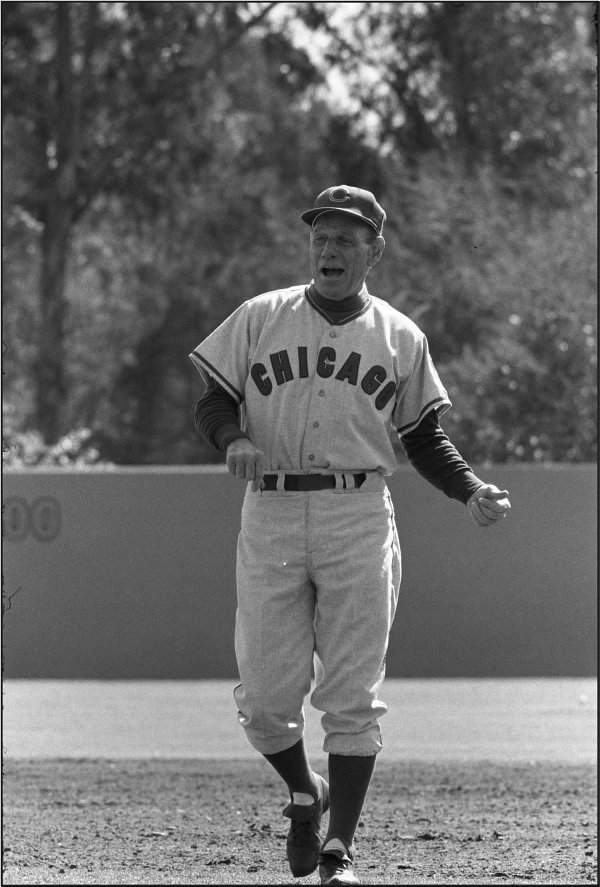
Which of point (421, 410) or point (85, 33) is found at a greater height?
point (85, 33)

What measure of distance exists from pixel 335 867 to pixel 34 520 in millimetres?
7436

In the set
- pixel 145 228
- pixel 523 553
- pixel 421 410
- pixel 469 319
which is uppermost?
pixel 145 228

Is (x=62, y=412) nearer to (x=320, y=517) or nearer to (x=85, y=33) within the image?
(x=85, y=33)

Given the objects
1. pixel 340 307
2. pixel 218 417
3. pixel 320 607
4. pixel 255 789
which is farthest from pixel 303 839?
pixel 255 789

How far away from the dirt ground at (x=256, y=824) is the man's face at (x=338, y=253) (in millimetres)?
1664

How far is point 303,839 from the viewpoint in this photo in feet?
13.8

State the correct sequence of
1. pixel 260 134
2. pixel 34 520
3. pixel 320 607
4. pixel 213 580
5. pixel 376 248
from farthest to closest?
1. pixel 260 134
2. pixel 34 520
3. pixel 213 580
4. pixel 376 248
5. pixel 320 607

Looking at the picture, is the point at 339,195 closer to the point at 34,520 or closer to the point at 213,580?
the point at 213,580

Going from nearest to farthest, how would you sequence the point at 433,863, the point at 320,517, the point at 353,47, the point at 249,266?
the point at 320,517
the point at 433,863
the point at 353,47
the point at 249,266

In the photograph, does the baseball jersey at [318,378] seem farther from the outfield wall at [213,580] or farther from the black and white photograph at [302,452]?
the outfield wall at [213,580]

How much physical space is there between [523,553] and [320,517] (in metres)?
7.10

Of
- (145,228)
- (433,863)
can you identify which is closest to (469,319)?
(145,228)

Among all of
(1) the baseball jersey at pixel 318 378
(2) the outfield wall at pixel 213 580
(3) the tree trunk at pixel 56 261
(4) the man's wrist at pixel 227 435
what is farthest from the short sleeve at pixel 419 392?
(3) the tree trunk at pixel 56 261

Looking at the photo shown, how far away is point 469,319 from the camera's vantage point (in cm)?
1700
